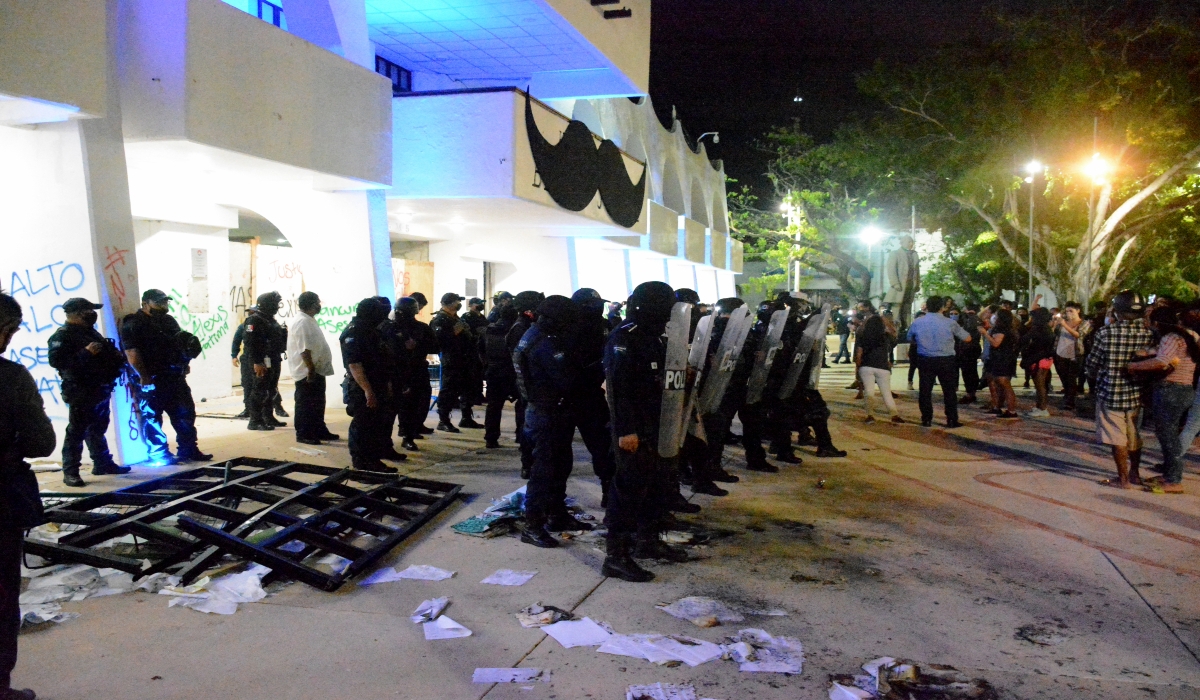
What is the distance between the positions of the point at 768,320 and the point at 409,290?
1067 centimetres

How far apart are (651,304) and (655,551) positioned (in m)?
1.63

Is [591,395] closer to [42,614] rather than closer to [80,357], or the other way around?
[42,614]

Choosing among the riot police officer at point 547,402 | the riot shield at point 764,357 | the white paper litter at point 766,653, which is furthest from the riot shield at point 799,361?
the white paper litter at point 766,653

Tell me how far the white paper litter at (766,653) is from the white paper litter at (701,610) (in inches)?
8.1

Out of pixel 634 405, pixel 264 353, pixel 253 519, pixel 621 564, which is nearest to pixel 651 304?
pixel 634 405

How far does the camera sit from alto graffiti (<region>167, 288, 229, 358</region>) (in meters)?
12.7

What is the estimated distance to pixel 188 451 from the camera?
8719 millimetres

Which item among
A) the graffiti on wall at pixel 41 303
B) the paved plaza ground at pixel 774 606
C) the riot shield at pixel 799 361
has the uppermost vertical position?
the graffiti on wall at pixel 41 303

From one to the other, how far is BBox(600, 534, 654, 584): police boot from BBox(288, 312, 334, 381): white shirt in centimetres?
518

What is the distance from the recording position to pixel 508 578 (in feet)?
17.5

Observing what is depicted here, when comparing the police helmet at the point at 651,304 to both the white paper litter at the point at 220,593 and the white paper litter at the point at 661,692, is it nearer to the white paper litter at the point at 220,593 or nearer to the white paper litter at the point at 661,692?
the white paper litter at the point at 661,692

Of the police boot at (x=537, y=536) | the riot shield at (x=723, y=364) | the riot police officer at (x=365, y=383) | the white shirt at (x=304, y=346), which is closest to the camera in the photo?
the police boot at (x=537, y=536)

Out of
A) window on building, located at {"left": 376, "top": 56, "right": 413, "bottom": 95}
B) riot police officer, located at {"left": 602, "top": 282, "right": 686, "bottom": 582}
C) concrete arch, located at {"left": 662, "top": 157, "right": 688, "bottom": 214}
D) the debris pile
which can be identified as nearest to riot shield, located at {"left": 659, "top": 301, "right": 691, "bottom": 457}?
riot police officer, located at {"left": 602, "top": 282, "right": 686, "bottom": 582}

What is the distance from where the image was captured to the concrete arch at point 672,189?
94.6 ft
